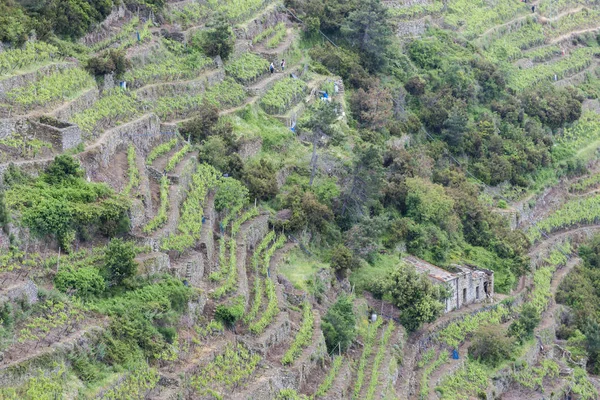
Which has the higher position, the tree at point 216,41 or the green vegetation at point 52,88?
the green vegetation at point 52,88

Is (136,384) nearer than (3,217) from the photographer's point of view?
Yes

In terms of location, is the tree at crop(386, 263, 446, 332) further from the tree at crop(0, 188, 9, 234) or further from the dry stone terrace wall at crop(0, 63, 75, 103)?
the tree at crop(0, 188, 9, 234)

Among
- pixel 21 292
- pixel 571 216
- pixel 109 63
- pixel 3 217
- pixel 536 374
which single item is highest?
pixel 3 217

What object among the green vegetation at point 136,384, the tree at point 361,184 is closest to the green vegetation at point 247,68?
the tree at point 361,184

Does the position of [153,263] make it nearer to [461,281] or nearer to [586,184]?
[461,281]

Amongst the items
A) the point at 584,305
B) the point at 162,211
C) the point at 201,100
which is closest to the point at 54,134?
the point at 162,211

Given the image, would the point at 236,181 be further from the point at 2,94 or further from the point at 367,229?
the point at 2,94

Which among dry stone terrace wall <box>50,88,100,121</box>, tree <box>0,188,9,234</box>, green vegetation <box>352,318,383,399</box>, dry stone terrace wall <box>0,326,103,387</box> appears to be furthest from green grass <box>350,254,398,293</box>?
tree <box>0,188,9,234</box>

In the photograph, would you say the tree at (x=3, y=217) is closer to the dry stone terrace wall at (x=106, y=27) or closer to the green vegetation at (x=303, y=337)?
the green vegetation at (x=303, y=337)
